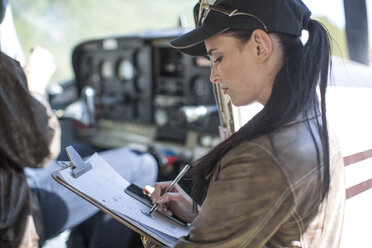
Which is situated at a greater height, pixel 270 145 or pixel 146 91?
pixel 270 145

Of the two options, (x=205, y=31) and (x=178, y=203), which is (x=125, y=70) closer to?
(x=178, y=203)

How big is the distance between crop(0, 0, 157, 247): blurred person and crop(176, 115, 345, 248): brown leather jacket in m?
0.88

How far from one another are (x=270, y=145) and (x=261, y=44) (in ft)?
0.75

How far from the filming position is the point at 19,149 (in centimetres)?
142

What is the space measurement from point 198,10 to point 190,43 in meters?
0.28

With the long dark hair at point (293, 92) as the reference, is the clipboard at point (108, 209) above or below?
below

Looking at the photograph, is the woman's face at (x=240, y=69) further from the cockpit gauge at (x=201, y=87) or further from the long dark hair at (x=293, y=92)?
the cockpit gauge at (x=201, y=87)

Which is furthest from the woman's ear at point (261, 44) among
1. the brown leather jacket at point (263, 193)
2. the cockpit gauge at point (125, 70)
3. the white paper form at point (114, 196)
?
the cockpit gauge at point (125, 70)

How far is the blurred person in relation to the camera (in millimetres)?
1367

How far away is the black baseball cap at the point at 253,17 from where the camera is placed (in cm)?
82

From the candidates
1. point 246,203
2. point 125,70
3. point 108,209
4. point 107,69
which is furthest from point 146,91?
point 246,203

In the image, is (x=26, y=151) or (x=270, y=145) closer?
(x=270, y=145)

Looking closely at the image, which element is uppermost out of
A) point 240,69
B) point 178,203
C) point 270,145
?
point 240,69

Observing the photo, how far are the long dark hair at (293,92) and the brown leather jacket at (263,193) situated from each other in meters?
0.03
